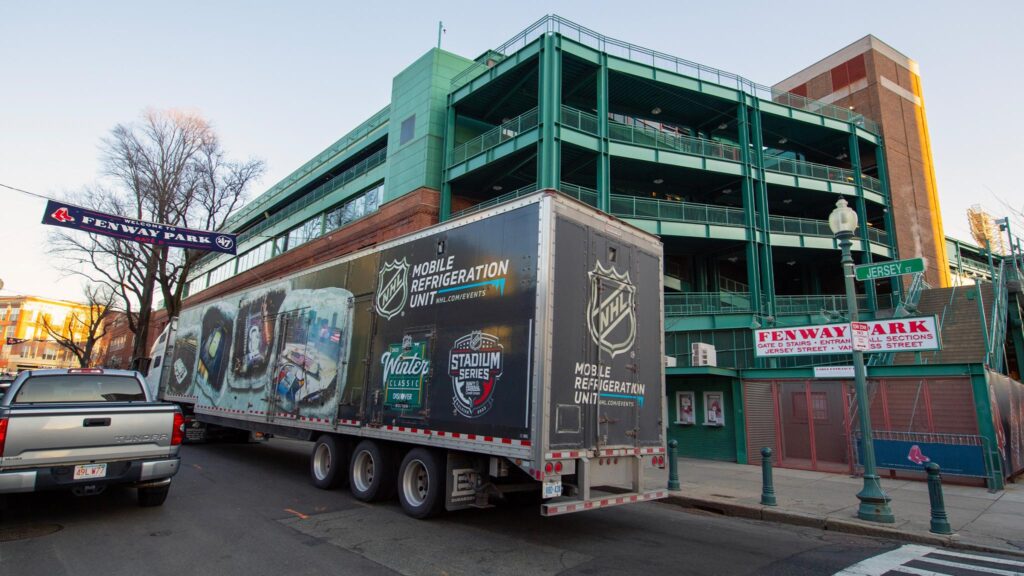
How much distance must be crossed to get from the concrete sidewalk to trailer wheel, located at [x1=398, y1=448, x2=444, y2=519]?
184 inches

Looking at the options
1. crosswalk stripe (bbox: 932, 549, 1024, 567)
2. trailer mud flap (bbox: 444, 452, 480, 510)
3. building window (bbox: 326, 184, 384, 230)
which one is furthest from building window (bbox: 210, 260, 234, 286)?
crosswalk stripe (bbox: 932, 549, 1024, 567)

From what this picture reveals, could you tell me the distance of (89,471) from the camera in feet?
20.5

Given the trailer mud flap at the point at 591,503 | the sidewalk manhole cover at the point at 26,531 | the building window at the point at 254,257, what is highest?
the building window at the point at 254,257

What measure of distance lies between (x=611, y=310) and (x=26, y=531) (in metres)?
7.34

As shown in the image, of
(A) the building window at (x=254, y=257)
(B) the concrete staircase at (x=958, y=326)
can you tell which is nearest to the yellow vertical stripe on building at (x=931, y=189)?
(B) the concrete staircase at (x=958, y=326)

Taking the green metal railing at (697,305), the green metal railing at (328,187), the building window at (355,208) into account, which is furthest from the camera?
the green metal railing at (328,187)

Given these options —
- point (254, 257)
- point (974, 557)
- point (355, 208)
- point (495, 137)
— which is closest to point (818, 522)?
point (974, 557)

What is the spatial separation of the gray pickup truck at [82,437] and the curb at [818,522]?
7969 millimetres

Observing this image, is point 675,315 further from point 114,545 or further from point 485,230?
point 114,545

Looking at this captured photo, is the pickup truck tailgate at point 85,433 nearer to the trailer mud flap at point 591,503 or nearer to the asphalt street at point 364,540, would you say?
the asphalt street at point 364,540

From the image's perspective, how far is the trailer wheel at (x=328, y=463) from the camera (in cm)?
895

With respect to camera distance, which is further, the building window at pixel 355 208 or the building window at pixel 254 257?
the building window at pixel 254 257

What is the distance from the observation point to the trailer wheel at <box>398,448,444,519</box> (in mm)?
6977

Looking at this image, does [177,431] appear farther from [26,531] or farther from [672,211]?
[672,211]
